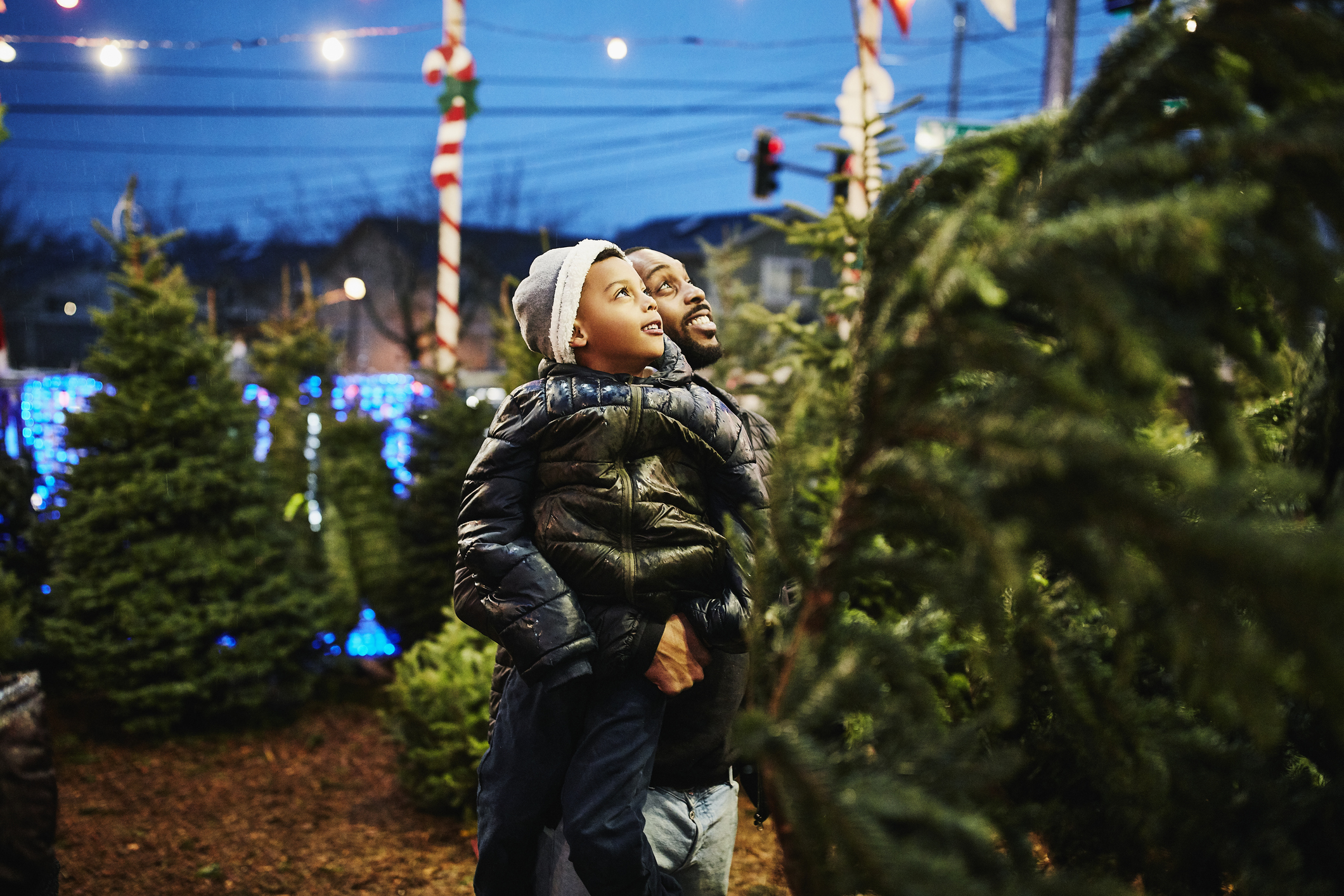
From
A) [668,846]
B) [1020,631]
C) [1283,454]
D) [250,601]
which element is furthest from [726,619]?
[250,601]

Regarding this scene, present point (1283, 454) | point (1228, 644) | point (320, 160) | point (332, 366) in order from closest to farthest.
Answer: point (1228, 644)
point (1283, 454)
point (332, 366)
point (320, 160)

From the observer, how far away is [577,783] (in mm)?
2096

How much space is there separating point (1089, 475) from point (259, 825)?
4630 millimetres

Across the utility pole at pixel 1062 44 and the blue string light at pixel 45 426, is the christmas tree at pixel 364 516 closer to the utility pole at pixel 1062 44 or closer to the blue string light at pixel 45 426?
the blue string light at pixel 45 426

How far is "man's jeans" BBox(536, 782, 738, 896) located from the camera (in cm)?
221

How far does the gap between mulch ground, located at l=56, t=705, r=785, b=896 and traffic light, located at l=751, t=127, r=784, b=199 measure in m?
9.52

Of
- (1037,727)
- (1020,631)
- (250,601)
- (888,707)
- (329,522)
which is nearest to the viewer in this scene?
(888,707)

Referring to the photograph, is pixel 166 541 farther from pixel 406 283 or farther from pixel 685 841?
pixel 406 283

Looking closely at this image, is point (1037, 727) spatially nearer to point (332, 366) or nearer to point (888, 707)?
point (888, 707)

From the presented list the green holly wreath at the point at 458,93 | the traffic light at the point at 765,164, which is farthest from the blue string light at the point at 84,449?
the traffic light at the point at 765,164

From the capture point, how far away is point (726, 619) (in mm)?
2207

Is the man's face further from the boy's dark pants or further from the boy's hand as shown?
the boy's dark pants

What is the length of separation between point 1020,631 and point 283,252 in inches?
1560

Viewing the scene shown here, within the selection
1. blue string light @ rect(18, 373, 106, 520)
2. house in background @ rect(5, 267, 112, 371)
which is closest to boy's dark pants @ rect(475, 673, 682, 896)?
blue string light @ rect(18, 373, 106, 520)
